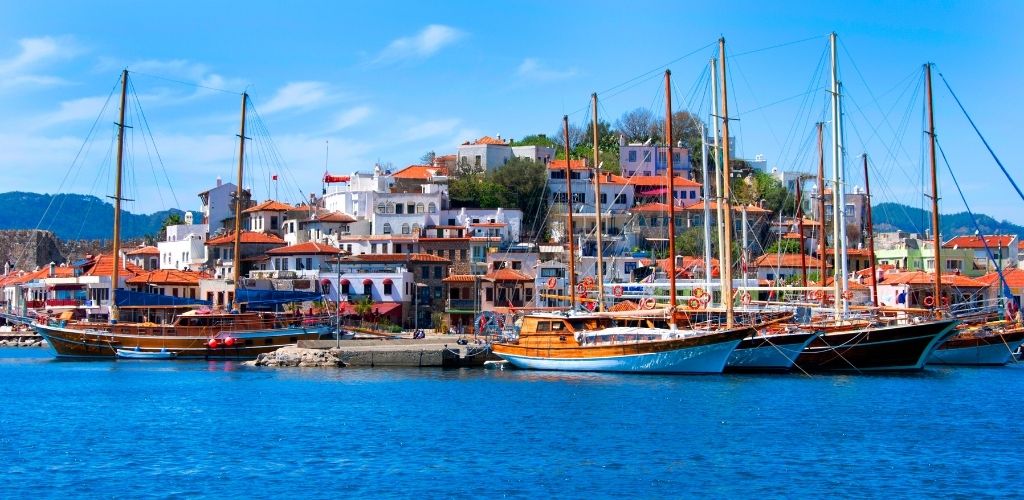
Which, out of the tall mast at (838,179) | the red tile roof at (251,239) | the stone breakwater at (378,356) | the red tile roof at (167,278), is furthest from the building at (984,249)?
the red tile roof at (167,278)

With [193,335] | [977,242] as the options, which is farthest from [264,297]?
[977,242]

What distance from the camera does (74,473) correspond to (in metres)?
29.5

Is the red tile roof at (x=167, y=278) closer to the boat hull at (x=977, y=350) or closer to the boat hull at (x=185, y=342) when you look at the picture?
the boat hull at (x=185, y=342)

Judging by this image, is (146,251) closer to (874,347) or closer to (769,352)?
(769,352)

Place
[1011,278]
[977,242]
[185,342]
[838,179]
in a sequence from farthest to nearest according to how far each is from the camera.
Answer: [977,242] < [1011,278] < [185,342] < [838,179]

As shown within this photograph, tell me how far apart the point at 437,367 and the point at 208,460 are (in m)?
24.9

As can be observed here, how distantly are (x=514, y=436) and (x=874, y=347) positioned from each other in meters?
22.4

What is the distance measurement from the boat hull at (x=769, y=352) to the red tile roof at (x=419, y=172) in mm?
55508

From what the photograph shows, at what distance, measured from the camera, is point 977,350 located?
59.6m

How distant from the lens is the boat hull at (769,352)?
2004 inches

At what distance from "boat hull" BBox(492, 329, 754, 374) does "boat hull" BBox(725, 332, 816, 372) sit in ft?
3.90

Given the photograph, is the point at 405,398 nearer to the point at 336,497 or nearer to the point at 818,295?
the point at 336,497

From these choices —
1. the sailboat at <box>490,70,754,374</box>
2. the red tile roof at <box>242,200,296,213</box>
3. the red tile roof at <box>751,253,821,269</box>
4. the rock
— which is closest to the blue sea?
the sailboat at <box>490,70,754,374</box>

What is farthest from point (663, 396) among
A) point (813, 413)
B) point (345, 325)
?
point (345, 325)
